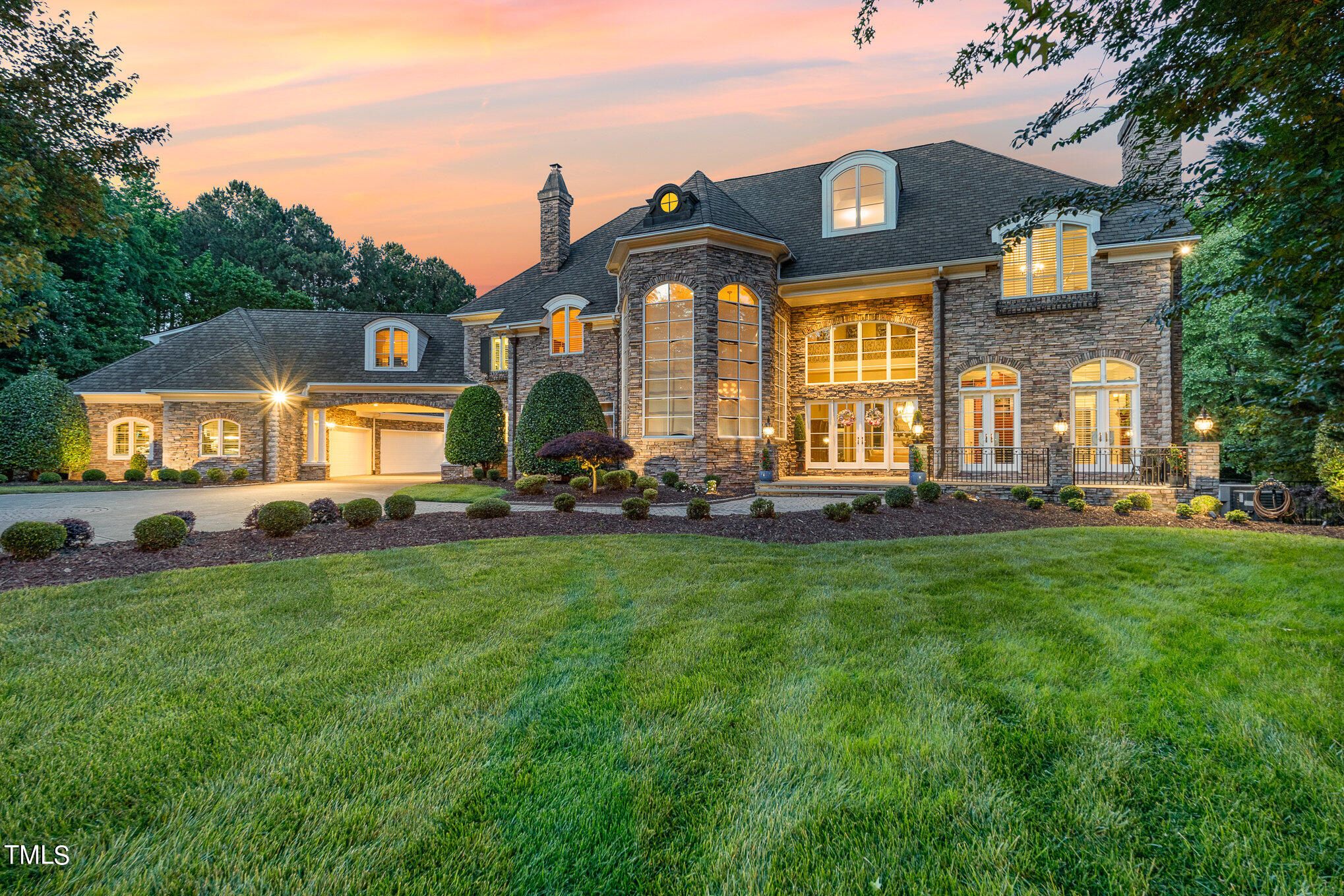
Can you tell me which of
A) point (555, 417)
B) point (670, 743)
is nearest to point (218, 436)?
point (555, 417)

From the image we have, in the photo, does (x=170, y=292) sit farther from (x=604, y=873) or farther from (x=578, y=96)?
(x=604, y=873)

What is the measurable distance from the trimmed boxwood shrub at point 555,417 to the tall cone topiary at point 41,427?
1467 cm

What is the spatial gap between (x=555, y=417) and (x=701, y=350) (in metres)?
4.10

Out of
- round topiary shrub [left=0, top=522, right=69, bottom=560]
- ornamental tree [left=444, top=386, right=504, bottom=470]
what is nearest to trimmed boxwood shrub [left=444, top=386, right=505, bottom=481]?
ornamental tree [left=444, top=386, right=504, bottom=470]

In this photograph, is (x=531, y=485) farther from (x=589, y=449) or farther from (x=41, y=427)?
(x=41, y=427)

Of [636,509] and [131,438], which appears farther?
[131,438]

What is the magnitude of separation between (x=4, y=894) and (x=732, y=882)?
1.93 metres

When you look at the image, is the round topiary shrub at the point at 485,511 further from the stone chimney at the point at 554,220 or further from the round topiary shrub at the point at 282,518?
the stone chimney at the point at 554,220

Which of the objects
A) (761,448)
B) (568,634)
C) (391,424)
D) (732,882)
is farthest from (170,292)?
(732,882)

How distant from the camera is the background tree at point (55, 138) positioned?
8033mm

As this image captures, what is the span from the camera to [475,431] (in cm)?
1573

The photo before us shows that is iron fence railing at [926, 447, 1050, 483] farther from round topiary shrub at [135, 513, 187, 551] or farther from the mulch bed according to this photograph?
round topiary shrub at [135, 513, 187, 551]

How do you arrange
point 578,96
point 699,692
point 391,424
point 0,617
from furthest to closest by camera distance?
point 391,424, point 578,96, point 0,617, point 699,692

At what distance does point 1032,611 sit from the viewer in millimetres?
3904
